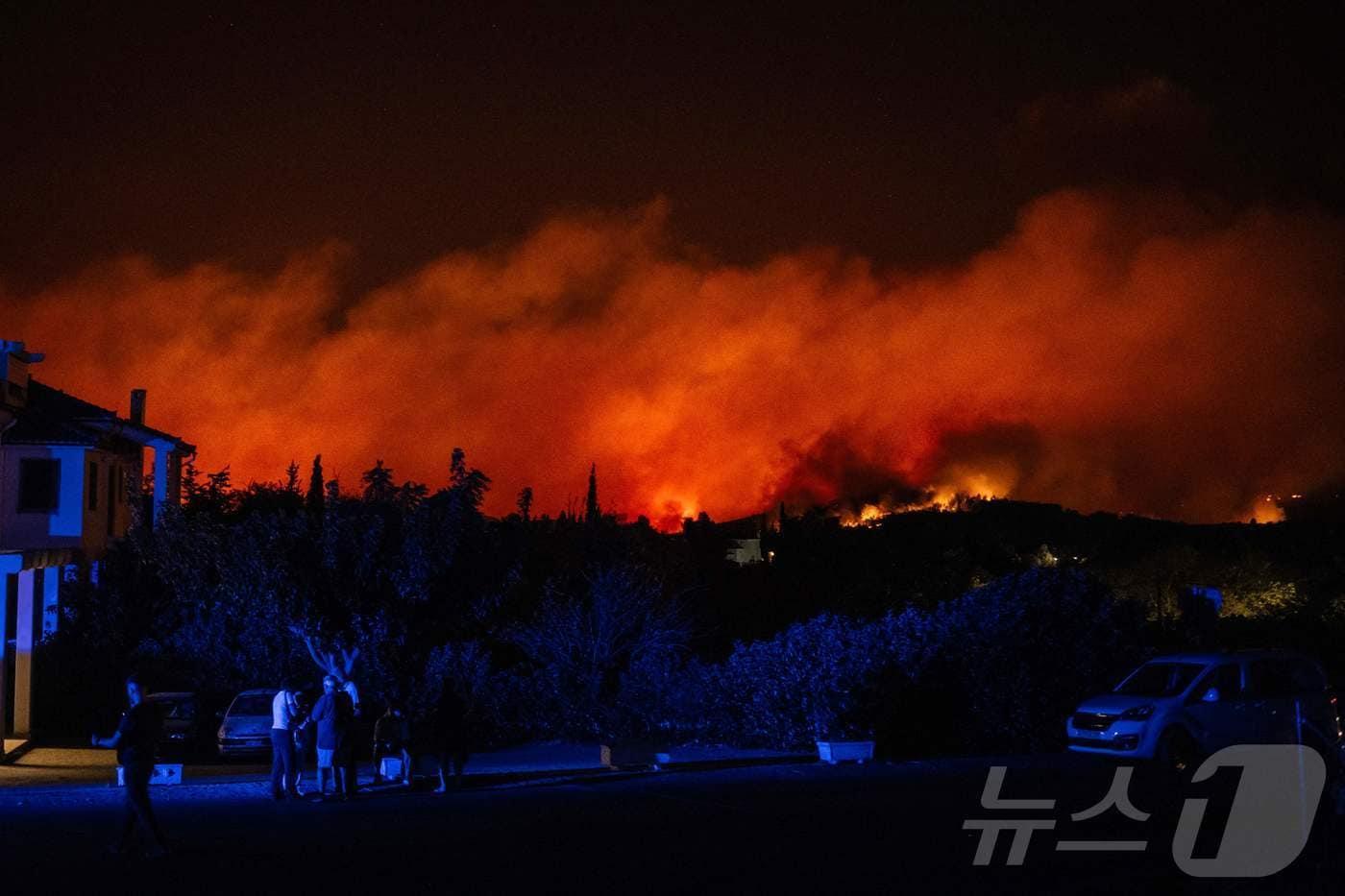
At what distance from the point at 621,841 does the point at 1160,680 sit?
11505mm

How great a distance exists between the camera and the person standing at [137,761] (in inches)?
537

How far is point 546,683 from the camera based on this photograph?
30219 millimetres

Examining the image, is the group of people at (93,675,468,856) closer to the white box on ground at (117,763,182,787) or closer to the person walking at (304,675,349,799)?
the person walking at (304,675,349,799)

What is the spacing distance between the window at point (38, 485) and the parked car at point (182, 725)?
6.66m

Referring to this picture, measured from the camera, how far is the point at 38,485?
1275 inches

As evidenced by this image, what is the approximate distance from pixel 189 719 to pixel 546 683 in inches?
276

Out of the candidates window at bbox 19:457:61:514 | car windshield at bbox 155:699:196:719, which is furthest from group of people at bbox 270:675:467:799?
window at bbox 19:457:61:514

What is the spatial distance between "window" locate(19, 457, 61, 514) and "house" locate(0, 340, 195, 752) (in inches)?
0.8

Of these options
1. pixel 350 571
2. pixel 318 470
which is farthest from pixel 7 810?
pixel 318 470

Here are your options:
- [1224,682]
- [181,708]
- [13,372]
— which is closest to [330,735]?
[181,708]

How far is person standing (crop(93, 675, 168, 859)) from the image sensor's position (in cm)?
1363

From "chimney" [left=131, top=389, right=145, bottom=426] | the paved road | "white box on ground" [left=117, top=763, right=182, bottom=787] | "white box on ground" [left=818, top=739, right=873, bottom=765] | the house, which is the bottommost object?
the paved road

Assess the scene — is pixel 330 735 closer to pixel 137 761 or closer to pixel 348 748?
pixel 348 748

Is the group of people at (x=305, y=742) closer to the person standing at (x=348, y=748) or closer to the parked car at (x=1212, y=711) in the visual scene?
the person standing at (x=348, y=748)
